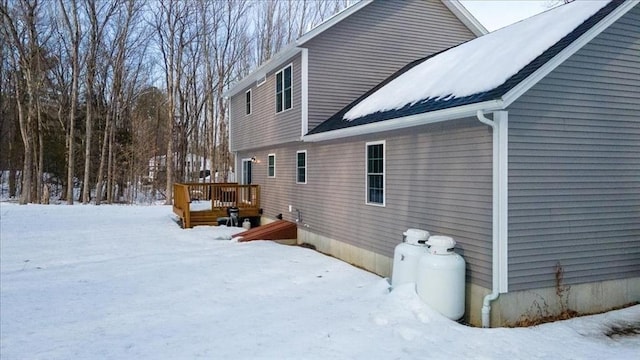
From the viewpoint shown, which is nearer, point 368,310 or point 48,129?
point 368,310

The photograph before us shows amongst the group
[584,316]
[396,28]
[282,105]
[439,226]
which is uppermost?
[396,28]

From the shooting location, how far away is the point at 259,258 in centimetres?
980

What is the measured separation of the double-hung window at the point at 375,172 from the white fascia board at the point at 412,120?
349 mm

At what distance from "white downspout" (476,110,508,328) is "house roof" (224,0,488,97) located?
245 inches

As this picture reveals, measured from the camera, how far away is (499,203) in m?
5.63

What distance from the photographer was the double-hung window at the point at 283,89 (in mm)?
12197

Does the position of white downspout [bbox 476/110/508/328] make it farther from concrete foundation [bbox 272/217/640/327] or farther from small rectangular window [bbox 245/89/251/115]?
small rectangular window [bbox 245/89/251/115]

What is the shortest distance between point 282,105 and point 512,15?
14856 millimetres

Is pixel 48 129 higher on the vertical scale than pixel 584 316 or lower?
higher

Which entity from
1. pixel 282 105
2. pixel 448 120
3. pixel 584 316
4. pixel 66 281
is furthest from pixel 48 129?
pixel 584 316

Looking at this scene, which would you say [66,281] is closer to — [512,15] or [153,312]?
[153,312]

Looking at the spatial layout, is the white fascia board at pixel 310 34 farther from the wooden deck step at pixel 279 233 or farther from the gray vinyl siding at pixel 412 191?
the wooden deck step at pixel 279 233

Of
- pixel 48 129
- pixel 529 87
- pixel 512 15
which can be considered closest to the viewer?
pixel 529 87

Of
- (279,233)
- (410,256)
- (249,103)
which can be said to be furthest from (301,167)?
(410,256)
